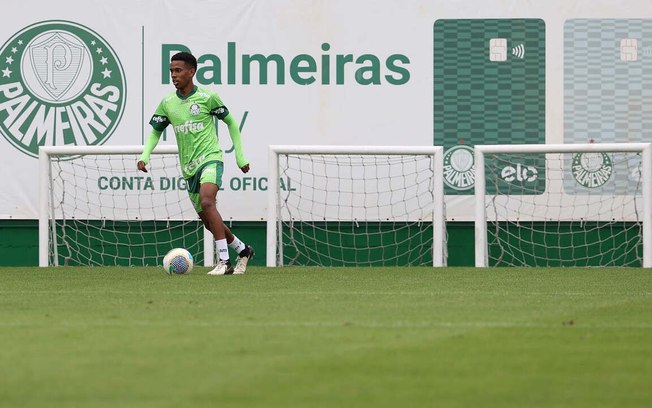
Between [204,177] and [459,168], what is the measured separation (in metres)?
4.42

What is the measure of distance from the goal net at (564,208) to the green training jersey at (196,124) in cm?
421

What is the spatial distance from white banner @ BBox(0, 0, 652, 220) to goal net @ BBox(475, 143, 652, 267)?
37cm

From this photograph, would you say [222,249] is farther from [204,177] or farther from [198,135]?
[198,135]

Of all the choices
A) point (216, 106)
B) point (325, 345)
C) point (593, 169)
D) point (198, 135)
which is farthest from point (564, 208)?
point (325, 345)

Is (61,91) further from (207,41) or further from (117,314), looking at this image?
(117,314)

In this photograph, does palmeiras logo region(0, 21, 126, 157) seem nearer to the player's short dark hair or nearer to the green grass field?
the player's short dark hair

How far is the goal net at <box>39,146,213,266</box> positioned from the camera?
1623cm

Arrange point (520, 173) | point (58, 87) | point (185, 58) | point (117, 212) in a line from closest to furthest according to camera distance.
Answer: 1. point (185, 58)
2. point (520, 173)
3. point (117, 212)
4. point (58, 87)

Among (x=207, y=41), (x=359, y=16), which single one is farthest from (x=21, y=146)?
(x=359, y=16)

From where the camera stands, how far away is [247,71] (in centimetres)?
1634

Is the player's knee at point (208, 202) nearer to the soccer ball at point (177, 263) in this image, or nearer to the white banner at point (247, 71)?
the soccer ball at point (177, 263)

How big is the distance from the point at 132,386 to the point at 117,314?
3221mm

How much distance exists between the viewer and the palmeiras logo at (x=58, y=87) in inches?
648

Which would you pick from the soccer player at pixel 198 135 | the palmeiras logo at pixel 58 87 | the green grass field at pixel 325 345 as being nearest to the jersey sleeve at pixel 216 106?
the soccer player at pixel 198 135
